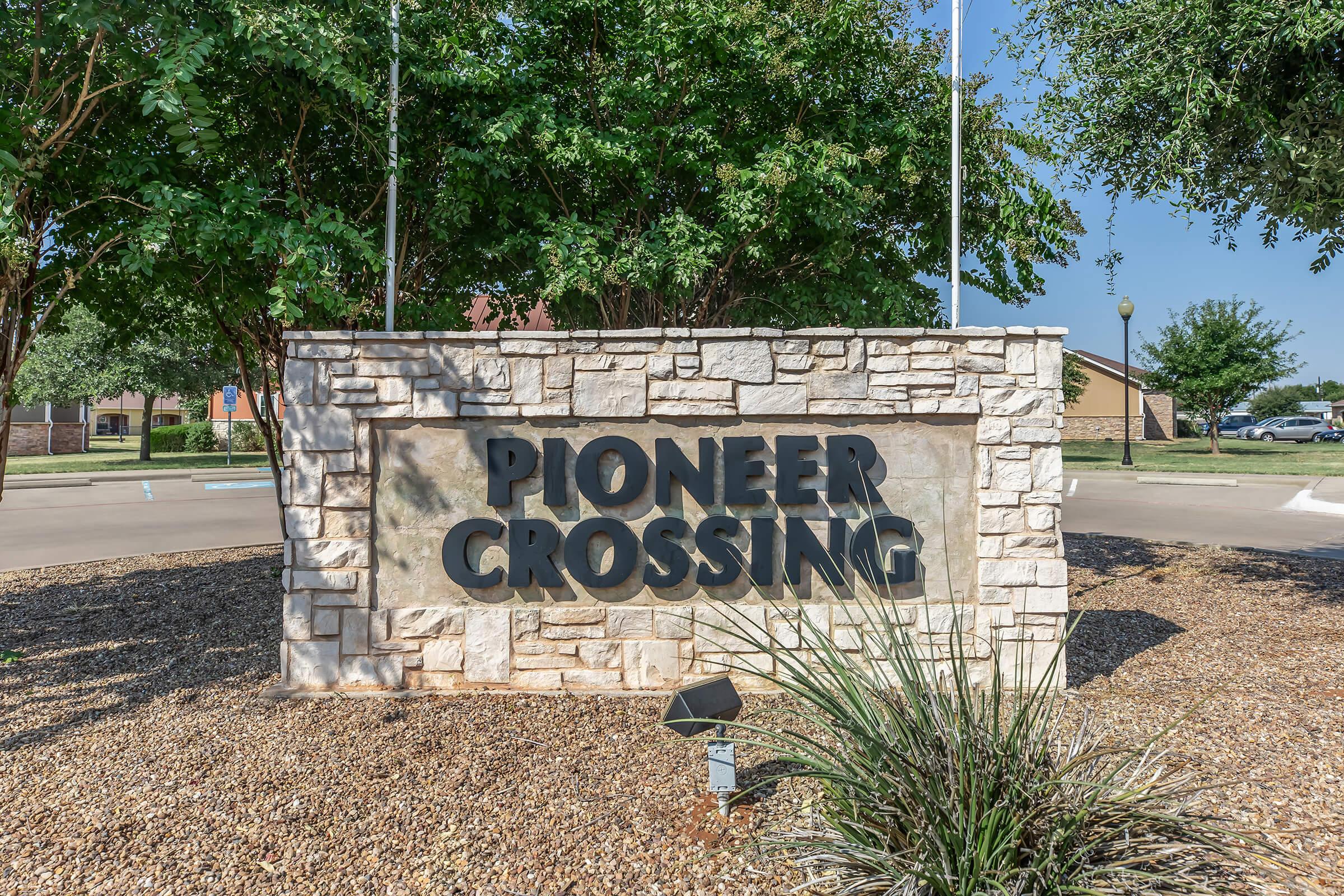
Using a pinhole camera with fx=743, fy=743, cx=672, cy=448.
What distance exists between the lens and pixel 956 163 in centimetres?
499

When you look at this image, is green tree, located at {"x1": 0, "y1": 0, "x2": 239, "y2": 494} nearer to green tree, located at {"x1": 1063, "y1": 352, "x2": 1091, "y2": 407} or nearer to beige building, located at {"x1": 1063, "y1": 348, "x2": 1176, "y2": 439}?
green tree, located at {"x1": 1063, "y1": 352, "x2": 1091, "y2": 407}

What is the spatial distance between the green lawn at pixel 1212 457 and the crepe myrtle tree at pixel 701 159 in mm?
18536

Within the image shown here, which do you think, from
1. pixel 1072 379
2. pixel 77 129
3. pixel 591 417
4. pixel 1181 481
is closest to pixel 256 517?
pixel 77 129

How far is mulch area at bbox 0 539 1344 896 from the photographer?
9.14 feet

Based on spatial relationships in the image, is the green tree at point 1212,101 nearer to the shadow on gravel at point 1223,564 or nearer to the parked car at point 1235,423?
the shadow on gravel at point 1223,564

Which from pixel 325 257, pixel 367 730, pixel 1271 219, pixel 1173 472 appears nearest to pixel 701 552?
pixel 367 730

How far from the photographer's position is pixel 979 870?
2178mm

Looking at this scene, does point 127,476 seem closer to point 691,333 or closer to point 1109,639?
point 691,333

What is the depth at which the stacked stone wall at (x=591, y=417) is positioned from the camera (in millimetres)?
4547

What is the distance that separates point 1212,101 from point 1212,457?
27369 mm

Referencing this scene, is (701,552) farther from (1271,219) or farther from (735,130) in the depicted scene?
(1271,219)

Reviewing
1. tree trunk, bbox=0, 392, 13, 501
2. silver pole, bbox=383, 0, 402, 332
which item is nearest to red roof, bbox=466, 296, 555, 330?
silver pole, bbox=383, 0, 402, 332

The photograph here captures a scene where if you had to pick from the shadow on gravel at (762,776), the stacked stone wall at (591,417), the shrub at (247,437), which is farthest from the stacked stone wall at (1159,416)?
the shadow on gravel at (762,776)

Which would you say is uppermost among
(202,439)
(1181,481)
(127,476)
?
(202,439)
